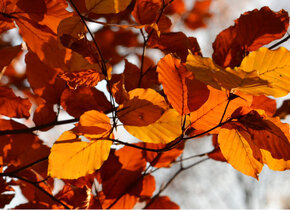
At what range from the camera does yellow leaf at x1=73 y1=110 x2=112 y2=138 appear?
0.44 meters

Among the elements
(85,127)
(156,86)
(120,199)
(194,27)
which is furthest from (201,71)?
(194,27)

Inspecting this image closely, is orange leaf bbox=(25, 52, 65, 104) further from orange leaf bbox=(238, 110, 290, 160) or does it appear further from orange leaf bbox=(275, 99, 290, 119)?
orange leaf bbox=(275, 99, 290, 119)

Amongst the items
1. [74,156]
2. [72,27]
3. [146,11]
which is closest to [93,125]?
[74,156]

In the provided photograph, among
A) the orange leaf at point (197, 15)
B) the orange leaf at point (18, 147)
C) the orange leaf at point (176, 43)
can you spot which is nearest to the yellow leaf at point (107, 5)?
the orange leaf at point (176, 43)

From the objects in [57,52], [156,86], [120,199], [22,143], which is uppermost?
[57,52]

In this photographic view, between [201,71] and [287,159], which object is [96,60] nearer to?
[201,71]

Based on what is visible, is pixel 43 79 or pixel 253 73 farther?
pixel 43 79

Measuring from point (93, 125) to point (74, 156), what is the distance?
56 millimetres

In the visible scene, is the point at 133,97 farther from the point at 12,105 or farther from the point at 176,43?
the point at 12,105

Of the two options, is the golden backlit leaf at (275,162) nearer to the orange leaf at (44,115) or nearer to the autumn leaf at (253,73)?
the autumn leaf at (253,73)

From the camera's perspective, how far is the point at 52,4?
0.50 metres

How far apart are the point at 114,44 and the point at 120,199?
1.41 meters

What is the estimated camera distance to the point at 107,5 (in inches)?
17.5

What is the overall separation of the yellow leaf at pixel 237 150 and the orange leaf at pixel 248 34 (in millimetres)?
172
